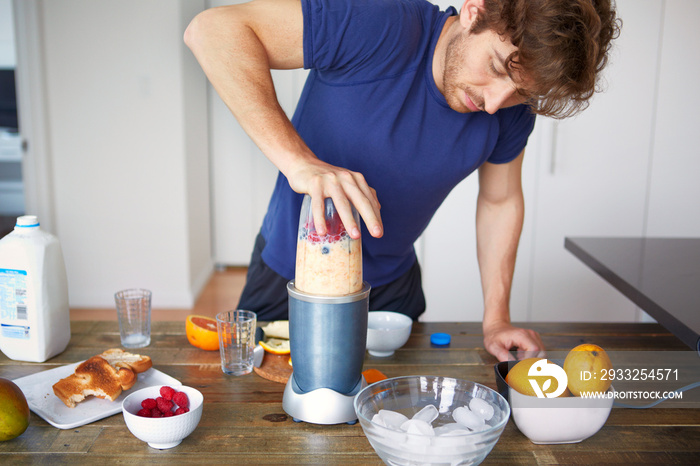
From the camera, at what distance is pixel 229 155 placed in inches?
170

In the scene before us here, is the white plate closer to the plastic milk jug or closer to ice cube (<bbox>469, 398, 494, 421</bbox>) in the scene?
the plastic milk jug

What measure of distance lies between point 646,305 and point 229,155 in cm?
347

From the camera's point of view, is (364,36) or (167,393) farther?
(364,36)

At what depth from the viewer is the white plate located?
927mm

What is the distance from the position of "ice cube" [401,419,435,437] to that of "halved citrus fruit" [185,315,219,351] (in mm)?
545

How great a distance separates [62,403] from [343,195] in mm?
577

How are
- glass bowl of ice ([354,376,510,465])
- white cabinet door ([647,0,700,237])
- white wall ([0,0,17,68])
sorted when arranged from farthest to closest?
white wall ([0,0,17,68]) → white cabinet door ([647,0,700,237]) → glass bowl of ice ([354,376,510,465])

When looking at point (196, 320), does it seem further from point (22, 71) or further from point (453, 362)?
point (22, 71)

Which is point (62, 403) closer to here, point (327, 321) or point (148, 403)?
point (148, 403)

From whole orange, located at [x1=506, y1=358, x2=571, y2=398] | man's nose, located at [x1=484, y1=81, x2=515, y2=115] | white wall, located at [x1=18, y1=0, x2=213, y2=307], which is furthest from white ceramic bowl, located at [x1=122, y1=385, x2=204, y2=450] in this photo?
white wall, located at [x1=18, y1=0, x2=213, y2=307]

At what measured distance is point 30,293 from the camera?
112 centimetres

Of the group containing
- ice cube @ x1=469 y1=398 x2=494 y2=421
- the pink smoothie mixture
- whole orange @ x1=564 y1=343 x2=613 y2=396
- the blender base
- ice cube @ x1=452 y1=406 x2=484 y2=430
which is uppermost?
the pink smoothie mixture

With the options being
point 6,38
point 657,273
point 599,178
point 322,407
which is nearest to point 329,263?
point 322,407

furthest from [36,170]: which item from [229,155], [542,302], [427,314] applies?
[542,302]
